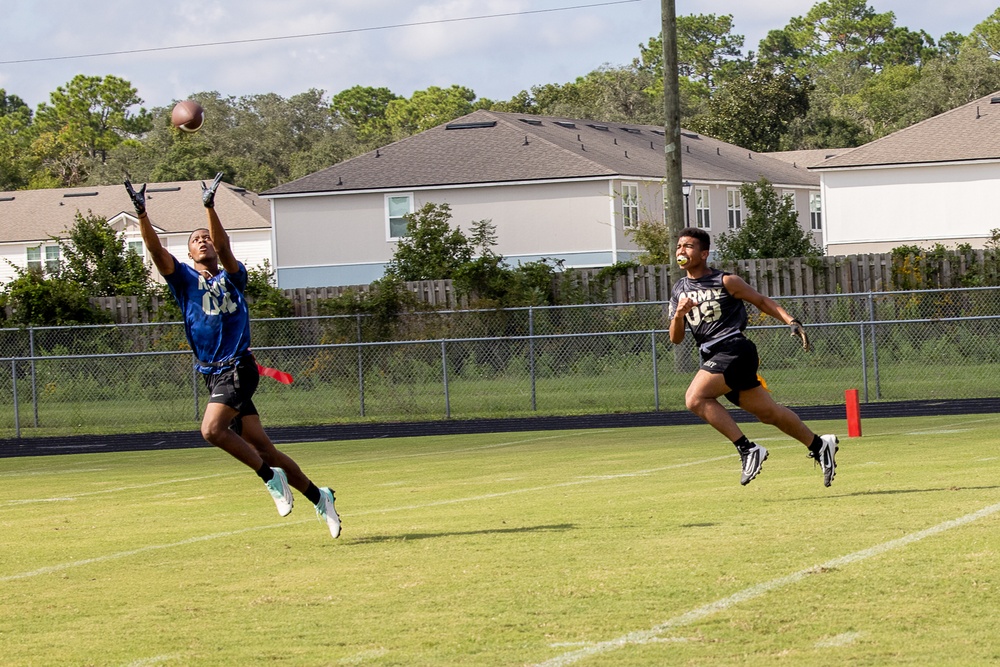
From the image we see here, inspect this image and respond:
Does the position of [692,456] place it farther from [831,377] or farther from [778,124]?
[778,124]

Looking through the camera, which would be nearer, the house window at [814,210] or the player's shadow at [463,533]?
the player's shadow at [463,533]

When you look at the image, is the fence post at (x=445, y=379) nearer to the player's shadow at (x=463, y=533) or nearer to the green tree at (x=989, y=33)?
the player's shadow at (x=463, y=533)

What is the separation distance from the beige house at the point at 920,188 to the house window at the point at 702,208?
461cm

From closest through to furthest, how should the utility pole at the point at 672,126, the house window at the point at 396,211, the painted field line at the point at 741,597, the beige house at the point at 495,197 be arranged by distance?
the painted field line at the point at 741,597 < the utility pole at the point at 672,126 < the beige house at the point at 495,197 < the house window at the point at 396,211

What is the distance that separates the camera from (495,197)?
48719 mm

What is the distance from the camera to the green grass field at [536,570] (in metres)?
6.27

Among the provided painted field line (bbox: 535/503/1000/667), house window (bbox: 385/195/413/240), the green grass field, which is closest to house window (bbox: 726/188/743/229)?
house window (bbox: 385/195/413/240)

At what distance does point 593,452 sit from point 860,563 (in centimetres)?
962

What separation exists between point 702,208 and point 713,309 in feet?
142

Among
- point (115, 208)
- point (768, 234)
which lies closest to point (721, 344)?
point (768, 234)

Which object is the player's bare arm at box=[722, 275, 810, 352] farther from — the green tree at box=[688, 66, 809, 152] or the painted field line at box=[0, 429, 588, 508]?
the green tree at box=[688, 66, 809, 152]

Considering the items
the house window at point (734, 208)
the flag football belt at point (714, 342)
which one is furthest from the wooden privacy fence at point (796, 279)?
the house window at point (734, 208)

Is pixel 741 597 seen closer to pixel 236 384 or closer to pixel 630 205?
pixel 236 384

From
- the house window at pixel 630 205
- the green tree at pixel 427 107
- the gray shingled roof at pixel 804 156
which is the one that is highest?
the green tree at pixel 427 107
